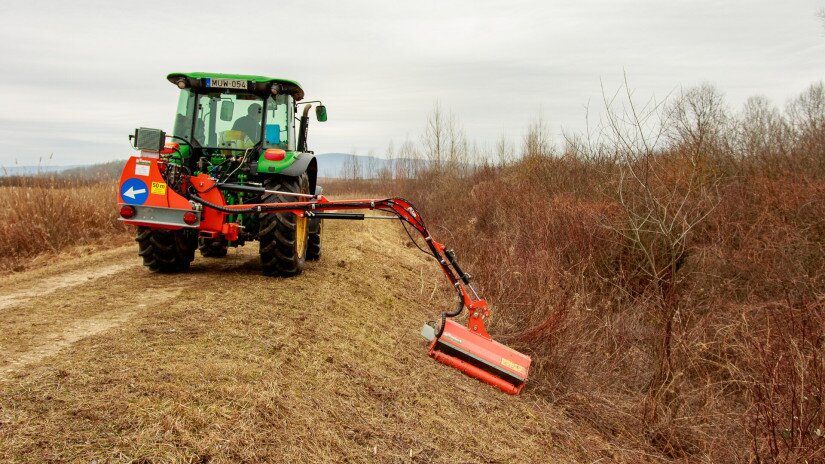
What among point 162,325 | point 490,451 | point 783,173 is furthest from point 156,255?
point 783,173

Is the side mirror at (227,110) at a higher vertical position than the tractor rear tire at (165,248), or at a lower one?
higher

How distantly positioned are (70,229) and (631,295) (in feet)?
30.5

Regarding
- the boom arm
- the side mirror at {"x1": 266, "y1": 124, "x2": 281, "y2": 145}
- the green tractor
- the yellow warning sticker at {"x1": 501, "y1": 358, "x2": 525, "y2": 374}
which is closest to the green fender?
the green tractor

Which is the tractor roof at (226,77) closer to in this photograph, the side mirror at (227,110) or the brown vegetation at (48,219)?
the side mirror at (227,110)

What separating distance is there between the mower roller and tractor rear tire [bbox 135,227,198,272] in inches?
0.4

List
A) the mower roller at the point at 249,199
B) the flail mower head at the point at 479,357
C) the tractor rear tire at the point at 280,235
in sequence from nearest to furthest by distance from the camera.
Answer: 1. the flail mower head at the point at 479,357
2. the mower roller at the point at 249,199
3. the tractor rear tire at the point at 280,235

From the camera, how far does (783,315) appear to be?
6258 mm

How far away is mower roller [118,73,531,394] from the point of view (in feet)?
16.5

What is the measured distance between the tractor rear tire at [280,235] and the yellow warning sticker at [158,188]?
38.5 inches

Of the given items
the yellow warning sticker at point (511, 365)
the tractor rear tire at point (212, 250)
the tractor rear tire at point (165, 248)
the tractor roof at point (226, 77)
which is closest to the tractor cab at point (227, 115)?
the tractor roof at point (226, 77)

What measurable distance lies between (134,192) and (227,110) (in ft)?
6.18

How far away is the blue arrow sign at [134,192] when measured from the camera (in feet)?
18.5

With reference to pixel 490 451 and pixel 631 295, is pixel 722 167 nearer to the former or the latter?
pixel 631 295

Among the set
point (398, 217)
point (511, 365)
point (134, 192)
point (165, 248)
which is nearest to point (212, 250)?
point (165, 248)
